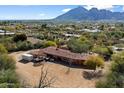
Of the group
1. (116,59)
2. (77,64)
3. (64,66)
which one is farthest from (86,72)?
(116,59)

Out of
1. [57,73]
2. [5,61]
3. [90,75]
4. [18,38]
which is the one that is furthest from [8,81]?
[90,75]

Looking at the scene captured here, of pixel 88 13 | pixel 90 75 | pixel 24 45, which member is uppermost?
pixel 88 13

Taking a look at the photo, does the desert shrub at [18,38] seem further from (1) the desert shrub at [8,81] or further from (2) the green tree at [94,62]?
(2) the green tree at [94,62]

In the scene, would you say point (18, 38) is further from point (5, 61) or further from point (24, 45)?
point (5, 61)

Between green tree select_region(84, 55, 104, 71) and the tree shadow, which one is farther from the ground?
green tree select_region(84, 55, 104, 71)

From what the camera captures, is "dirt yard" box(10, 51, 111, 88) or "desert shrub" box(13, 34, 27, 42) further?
"dirt yard" box(10, 51, 111, 88)

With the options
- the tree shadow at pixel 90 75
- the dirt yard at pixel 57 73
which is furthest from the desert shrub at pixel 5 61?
the tree shadow at pixel 90 75

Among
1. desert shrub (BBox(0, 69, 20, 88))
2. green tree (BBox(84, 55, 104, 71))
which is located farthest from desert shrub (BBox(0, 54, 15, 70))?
green tree (BBox(84, 55, 104, 71))

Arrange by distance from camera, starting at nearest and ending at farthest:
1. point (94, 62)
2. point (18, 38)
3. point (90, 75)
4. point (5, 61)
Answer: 1. point (5, 61)
2. point (18, 38)
3. point (90, 75)
4. point (94, 62)

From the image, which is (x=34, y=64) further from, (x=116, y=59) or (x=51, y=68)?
(x=116, y=59)

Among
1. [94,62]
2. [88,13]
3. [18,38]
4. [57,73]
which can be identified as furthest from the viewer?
[88,13]

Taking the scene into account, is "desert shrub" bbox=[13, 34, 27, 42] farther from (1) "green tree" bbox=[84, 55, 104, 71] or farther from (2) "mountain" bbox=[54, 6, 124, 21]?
(1) "green tree" bbox=[84, 55, 104, 71]
